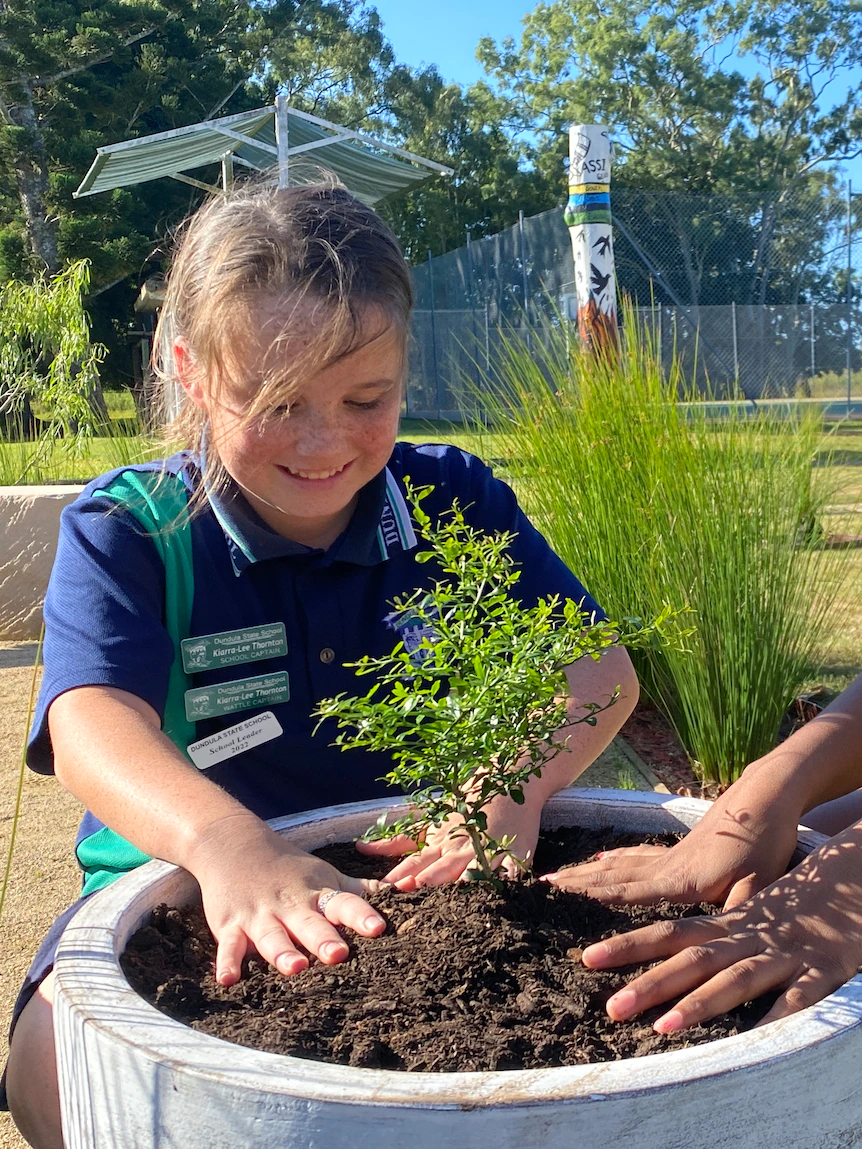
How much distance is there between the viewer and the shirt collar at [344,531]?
1548mm

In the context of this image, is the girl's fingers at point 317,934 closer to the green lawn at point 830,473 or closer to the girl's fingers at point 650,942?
the girl's fingers at point 650,942

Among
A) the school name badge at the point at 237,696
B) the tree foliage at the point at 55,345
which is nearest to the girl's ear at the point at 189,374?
the school name badge at the point at 237,696

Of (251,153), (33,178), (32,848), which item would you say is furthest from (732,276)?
(32,848)

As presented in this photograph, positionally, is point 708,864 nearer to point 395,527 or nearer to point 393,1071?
point 393,1071

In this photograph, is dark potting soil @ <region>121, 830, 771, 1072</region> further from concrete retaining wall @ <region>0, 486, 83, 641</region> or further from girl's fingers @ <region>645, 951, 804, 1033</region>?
concrete retaining wall @ <region>0, 486, 83, 641</region>

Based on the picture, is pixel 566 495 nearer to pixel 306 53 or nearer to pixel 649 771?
pixel 649 771

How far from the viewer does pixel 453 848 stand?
123 centimetres

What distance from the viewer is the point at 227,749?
1.45 metres

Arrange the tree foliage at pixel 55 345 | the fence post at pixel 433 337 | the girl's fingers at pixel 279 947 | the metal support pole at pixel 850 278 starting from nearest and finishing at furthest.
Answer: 1. the girl's fingers at pixel 279 947
2. the tree foliage at pixel 55 345
3. the metal support pole at pixel 850 278
4. the fence post at pixel 433 337

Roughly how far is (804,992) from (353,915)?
0.41m

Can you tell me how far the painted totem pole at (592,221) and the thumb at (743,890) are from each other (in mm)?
4583

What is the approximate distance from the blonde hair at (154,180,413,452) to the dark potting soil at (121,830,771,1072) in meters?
0.66

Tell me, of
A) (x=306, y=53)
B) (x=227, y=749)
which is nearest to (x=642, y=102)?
Answer: (x=306, y=53)

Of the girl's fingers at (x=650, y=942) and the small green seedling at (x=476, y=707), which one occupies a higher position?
the small green seedling at (x=476, y=707)
